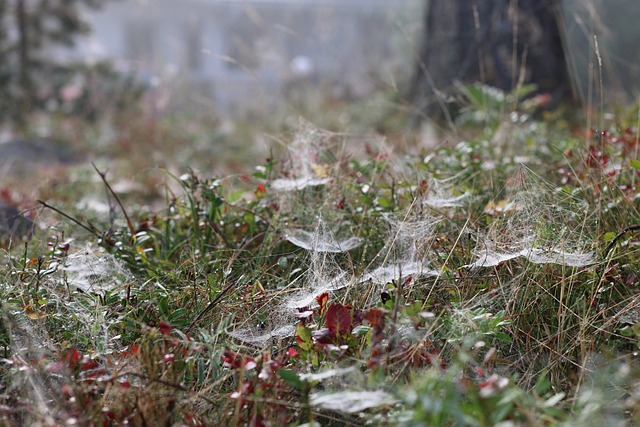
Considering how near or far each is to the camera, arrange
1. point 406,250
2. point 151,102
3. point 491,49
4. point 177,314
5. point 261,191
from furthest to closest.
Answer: point 151,102, point 491,49, point 261,191, point 406,250, point 177,314

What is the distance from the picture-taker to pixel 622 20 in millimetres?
12234

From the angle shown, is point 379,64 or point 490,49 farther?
point 379,64

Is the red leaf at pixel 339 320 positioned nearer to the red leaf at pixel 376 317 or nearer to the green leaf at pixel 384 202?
the red leaf at pixel 376 317

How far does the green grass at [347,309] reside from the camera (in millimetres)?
1636

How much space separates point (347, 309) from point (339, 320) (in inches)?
2.3

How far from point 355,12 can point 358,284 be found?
1100 inches

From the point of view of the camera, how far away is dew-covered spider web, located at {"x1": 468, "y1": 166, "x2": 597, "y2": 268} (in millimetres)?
2080

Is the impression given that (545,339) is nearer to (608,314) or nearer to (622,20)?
(608,314)

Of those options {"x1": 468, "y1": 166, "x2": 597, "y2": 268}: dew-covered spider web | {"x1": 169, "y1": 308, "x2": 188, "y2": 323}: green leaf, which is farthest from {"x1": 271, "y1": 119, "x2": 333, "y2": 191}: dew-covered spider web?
{"x1": 169, "y1": 308, "x2": 188, "y2": 323}: green leaf

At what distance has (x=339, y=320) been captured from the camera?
184 cm

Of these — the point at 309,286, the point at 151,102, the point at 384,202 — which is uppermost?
the point at 384,202

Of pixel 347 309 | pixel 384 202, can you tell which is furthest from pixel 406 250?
pixel 347 309

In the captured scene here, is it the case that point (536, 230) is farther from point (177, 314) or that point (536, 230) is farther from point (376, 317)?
point (177, 314)

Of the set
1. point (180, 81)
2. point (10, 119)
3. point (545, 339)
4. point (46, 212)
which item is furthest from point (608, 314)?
point (180, 81)
